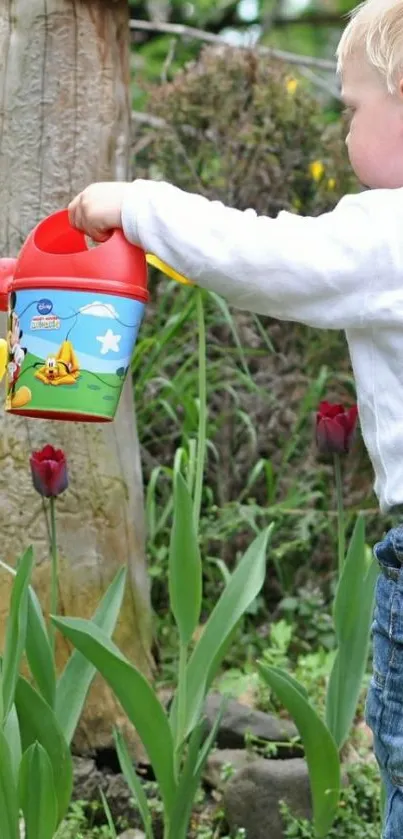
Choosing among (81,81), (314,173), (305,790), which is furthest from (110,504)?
(314,173)

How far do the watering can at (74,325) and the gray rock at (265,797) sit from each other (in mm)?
1039

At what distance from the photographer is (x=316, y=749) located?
84.0 inches

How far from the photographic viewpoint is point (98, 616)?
2.14 m

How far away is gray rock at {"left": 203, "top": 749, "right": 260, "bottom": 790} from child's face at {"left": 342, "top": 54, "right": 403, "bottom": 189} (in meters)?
1.35

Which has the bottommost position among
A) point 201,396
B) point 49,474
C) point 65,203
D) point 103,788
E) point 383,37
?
point 103,788

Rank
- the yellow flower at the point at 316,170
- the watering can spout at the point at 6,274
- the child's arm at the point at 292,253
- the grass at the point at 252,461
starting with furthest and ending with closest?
the yellow flower at the point at 316,170, the grass at the point at 252,461, the watering can spout at the point at 6,274, the child's arm at the point at 292,253

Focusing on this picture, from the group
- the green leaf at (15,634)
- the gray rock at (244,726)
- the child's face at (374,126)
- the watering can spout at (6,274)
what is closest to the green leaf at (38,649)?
the green leaf at (15,634)

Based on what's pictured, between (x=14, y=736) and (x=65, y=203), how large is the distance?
1129 millimetres

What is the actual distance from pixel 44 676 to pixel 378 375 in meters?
0.81

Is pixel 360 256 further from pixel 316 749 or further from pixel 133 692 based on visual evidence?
pixel 316 749

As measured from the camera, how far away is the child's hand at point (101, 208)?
1.57 m

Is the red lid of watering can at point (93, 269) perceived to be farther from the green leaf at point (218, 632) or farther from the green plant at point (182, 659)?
the green leaf at point (218, 632)

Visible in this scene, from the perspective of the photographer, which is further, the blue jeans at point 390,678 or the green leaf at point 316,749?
the green leaf at point 316,749

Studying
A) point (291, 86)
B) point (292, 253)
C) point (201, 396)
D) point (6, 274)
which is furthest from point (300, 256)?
point (291, 86)
